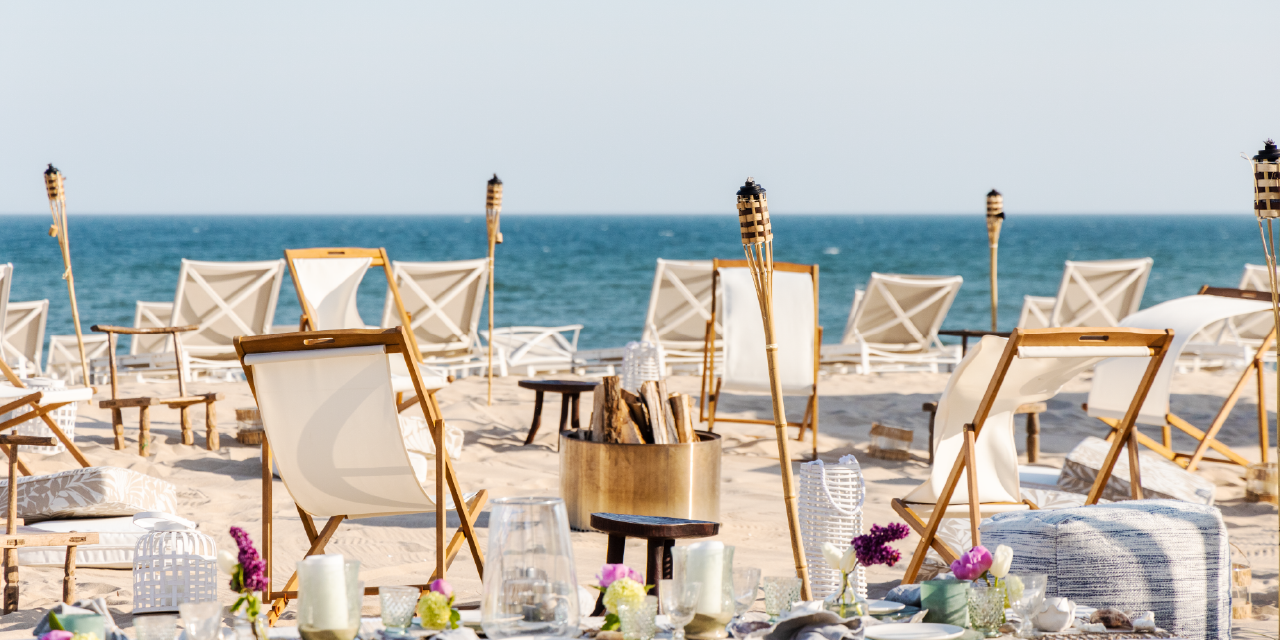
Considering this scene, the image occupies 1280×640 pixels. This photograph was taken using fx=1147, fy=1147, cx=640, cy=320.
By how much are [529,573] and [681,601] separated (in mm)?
255

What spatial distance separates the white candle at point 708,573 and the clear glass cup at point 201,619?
69 centimetres

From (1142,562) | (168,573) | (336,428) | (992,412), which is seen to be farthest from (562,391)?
(1142,562)

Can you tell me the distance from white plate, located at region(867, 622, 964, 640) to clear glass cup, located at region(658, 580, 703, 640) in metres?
0.29

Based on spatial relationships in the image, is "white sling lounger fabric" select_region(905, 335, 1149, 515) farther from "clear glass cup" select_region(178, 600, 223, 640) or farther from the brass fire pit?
"clear glass cup" select_region(178, 600, 223, 640)

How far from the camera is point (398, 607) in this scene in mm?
1795

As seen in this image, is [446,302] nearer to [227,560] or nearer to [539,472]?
[539,472]

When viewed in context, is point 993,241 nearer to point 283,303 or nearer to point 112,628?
point 112,628

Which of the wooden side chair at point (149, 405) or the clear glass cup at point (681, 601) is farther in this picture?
the wooden side chair at point (149, 405)

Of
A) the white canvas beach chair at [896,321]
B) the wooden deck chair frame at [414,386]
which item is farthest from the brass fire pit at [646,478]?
the white canvas beach chair at [896,321]

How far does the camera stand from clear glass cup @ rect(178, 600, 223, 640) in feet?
5.28

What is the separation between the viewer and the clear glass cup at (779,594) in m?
1.93

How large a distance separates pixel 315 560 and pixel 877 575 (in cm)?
228

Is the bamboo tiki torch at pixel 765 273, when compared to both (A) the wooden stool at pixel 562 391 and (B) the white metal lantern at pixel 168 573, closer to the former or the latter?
(B) the white metal lantern at pixel 168 573

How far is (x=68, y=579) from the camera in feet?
9.47
